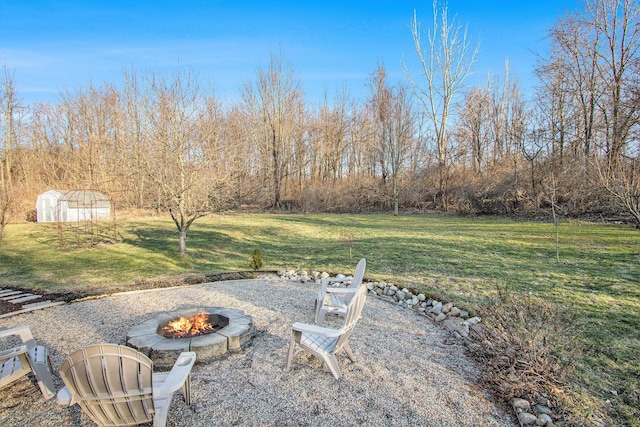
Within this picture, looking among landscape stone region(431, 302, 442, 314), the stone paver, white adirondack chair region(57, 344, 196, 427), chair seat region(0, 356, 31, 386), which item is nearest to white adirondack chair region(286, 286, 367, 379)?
white adirondack chair region(57, 344, 196, 427)

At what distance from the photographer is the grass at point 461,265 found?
3.82m

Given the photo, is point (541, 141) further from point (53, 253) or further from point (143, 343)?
point (53, 253)

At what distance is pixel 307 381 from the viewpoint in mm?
3400

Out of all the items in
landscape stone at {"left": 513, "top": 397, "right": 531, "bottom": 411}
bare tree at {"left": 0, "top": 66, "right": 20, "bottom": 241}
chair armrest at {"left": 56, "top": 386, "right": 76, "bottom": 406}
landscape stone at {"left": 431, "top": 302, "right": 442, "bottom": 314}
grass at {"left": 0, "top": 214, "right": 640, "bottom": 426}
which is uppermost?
bare tree at {"left": 0, "top": 66, "right": 20, "bottom": 241}

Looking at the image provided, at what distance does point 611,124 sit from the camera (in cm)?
1588

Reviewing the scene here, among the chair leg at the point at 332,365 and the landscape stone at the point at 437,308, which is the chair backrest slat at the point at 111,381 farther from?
the landscape stone at the point at 437,308

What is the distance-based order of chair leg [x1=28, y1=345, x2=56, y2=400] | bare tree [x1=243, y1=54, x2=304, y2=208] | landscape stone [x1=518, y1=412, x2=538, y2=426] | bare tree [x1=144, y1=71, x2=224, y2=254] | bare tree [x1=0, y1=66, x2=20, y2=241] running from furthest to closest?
bare tree [x1=243, y1=54, x2=304, y2=208] → bare tree [x1=0, y1=66, x2=20, y2=241] → bare tree [x1=144, y1=71, x2=224, y2=254] → chair leg [x1=28, y1=345, x2=56, y2=400] → landscape stone [x1=518, y1=412, x2=538, y2=426]

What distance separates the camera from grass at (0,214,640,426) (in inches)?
150

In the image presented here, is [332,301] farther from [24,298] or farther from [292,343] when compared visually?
[24,298]

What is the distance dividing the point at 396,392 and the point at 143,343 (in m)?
2.71

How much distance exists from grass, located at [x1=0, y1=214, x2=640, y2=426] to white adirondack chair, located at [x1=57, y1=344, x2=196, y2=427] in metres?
3.50

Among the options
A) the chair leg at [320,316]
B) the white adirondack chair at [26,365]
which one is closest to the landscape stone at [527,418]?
the chair leg at [320,316]

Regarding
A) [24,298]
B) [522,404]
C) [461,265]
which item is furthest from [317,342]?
[24,298]

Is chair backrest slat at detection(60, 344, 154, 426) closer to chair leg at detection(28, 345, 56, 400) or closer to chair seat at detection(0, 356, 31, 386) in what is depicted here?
chair leg at detection(28, 345, 56, 400)
